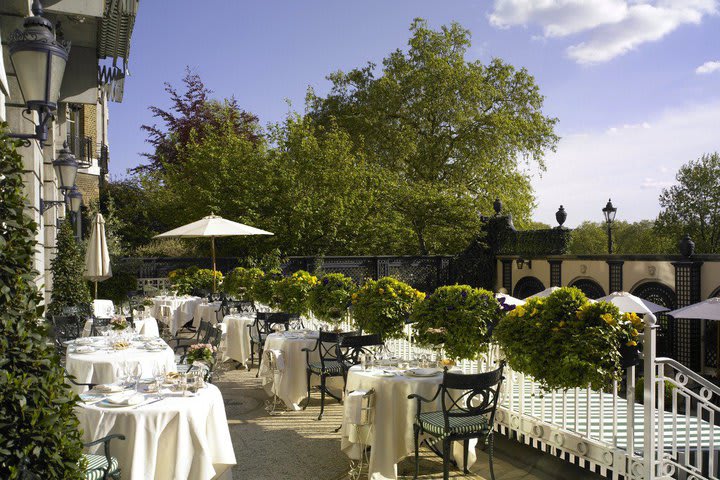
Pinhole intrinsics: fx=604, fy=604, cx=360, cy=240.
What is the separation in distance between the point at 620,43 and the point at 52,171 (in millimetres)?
12865

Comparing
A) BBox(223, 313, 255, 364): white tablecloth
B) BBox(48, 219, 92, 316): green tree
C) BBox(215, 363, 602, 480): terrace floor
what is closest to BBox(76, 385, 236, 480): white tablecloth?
BBox(215, 363, 602, 480): terrace floor

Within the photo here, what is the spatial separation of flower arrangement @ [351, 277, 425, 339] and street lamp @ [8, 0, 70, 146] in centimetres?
505

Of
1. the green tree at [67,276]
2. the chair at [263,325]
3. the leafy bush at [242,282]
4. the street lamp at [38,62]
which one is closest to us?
the street lamp at [38,62]

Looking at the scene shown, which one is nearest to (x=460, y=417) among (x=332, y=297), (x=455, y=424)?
(x=455, y=424)

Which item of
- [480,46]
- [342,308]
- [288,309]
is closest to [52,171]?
[288,309]

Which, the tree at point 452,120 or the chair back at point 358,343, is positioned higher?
the tree at point 452,120

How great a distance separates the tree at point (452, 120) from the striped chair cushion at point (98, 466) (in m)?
23.0

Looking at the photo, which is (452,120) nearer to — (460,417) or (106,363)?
(106,363)

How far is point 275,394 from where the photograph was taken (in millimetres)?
8523

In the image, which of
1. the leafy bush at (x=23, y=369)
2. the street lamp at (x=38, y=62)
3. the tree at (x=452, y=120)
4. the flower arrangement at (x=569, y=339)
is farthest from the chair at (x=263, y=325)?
the tree at (x=452, y=120)

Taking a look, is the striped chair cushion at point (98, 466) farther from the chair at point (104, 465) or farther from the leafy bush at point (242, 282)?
the leafy bush at point (242, 282)

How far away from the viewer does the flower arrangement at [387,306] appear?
27.0 ft

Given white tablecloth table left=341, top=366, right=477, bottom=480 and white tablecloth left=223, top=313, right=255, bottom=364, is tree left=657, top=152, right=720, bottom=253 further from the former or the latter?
white tablecloth table left=341, top=366, right=477, bottom=480

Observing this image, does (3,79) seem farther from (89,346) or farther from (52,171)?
(52,171)
